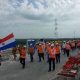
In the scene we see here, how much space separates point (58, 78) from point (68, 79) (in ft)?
4.30

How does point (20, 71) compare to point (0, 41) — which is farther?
point (20, 71)


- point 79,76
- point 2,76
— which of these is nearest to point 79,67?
point 79,76

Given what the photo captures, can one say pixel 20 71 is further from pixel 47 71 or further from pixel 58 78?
pixel 58 78

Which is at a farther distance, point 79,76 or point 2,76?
point 2,76

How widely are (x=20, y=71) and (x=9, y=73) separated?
1305 mm

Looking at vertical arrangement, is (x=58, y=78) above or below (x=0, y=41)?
below

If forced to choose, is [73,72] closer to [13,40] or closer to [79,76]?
[79,76]

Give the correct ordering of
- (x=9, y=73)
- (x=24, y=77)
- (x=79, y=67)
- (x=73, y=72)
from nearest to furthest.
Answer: (x=73, y=72) → (x=79, y=67) → (x=24, y=77) → (x=9, y=73)

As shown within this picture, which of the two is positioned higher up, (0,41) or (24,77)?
(0,41)

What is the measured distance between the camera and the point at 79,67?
21.2 m

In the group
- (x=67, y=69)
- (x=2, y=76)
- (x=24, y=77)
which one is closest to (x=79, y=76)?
(x=67, y=69)

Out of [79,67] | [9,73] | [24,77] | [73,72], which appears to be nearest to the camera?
[73,72]

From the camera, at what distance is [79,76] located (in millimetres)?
20250

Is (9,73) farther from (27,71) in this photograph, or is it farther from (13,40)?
(13,40)
